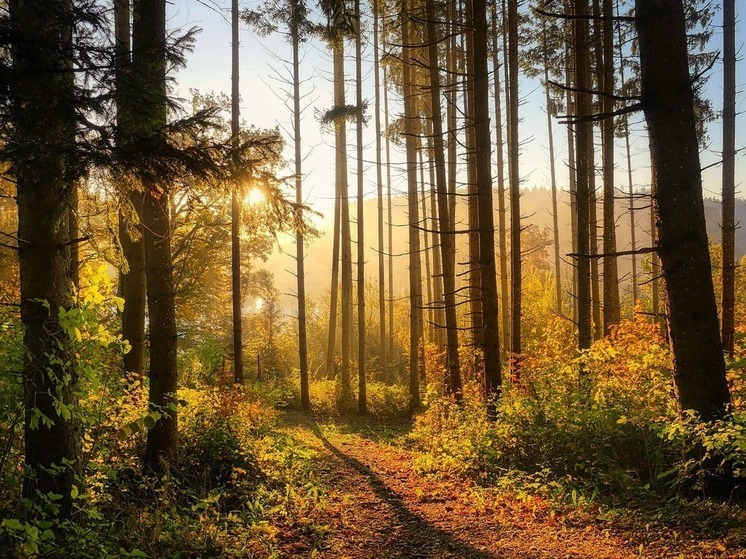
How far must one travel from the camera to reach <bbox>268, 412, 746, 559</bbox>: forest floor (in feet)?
12.8

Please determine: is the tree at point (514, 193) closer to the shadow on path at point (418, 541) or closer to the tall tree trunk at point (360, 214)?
the tall tree trunk at point (360, 214)

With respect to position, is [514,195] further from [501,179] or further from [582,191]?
[501,179]

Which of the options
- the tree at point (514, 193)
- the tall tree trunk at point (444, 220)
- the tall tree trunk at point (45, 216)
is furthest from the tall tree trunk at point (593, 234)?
the tall tree trunk at point (45, 216)

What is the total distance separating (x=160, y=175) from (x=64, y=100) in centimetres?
79

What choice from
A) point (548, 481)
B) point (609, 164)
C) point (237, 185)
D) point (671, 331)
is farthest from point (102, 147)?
point (609, 164)

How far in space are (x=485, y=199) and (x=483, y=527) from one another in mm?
5187

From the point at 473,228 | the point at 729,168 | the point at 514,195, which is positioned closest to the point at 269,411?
the point at 473,228

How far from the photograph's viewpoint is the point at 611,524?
14.5 feet

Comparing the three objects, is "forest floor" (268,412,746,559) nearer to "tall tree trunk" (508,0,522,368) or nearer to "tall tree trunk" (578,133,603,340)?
Answer: "tall tree trunk" (508,0,522,368)

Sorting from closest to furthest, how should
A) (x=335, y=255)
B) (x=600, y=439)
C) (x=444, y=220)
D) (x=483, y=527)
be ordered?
1. (x=483, y=527)
2. (x=600, y=439)
3. (x=444, y=220)
4. (x=335, y=255)

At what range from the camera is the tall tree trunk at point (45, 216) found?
10.2 feet

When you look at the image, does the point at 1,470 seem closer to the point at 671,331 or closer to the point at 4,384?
the point at 4,384

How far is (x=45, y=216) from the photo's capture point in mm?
3748

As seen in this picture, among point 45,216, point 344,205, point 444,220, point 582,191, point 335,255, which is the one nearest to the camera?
point 45,216
